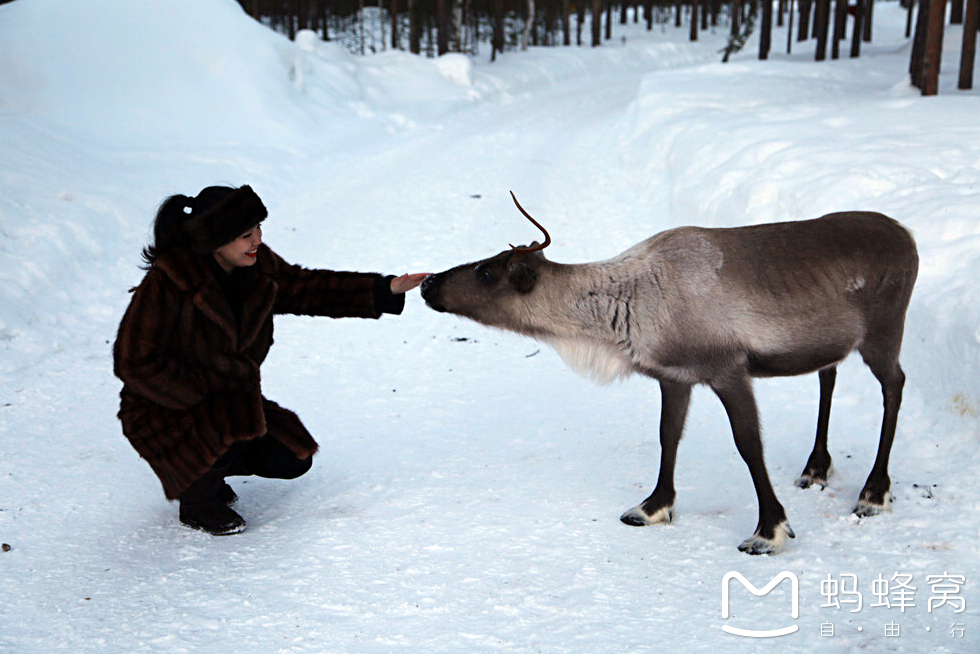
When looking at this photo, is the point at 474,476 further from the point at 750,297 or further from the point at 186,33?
the point at 186,33

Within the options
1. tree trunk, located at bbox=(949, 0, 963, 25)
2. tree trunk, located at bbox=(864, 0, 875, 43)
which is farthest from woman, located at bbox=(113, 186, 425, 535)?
tree trunk, located at bbox=(864, 0, 875, 43)

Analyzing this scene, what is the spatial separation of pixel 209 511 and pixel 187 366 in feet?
2.21

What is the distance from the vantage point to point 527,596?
3191 millimetres

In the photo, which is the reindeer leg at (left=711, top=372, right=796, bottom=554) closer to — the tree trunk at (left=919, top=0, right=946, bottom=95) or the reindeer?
the reindeer

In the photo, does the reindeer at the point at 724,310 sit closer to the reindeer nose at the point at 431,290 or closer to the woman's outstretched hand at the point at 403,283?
the reindeer nose at the point at 431,290

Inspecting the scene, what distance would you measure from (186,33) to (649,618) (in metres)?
13.1

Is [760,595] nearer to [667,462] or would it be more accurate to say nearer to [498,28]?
[667,462]

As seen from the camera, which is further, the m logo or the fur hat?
the fur hat

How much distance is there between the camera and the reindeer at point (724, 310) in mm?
3572

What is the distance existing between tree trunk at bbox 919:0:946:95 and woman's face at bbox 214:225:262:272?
38.8 feet

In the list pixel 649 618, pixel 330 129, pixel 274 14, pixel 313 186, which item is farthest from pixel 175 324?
pixel 274 14

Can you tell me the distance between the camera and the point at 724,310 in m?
3.58

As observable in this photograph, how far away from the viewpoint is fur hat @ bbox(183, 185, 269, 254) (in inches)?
129

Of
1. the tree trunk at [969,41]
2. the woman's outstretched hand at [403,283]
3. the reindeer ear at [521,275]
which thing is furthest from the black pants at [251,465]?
the tree trunk at [969,41]
